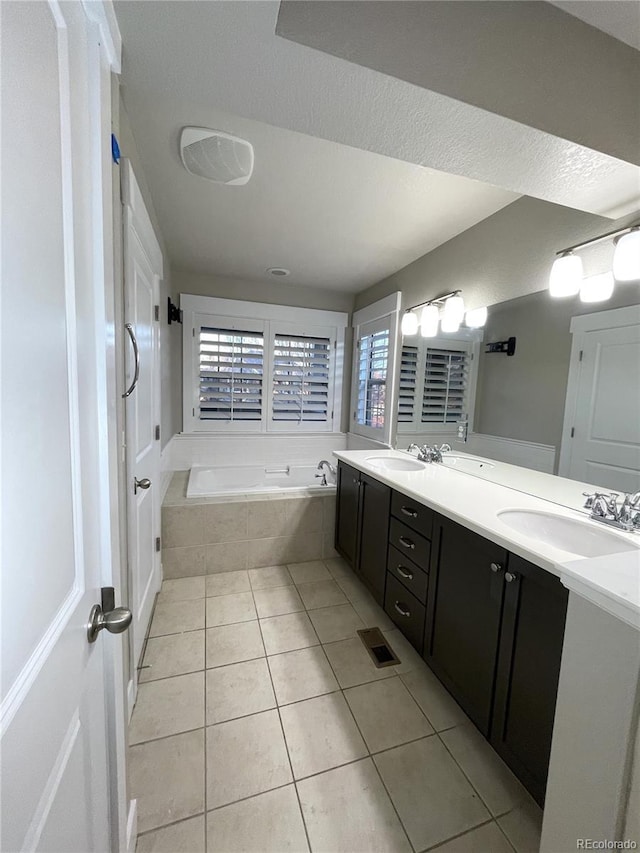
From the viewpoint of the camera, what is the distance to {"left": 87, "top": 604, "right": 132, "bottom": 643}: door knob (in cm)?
62

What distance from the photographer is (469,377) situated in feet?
6.73

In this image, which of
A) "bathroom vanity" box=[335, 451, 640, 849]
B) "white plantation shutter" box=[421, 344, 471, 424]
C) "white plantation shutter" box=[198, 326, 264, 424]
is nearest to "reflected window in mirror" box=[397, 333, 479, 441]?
"white plantation shutter" box=[421, 344, 471, 424]

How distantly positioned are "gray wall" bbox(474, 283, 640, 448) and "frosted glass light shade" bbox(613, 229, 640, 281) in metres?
0.08

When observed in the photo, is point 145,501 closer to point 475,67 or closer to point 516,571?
point 516,571

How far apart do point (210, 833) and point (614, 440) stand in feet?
6.53

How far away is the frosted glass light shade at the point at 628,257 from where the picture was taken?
4.08 ft

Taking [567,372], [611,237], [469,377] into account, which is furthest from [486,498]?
[611,237]

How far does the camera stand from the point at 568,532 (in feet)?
4.38

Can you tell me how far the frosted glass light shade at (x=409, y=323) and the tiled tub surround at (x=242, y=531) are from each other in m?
1.43

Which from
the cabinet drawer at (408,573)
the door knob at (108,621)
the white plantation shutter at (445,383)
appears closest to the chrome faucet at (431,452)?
the white plantation shutter at (445,383)

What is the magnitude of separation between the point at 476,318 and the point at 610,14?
1.21 meters

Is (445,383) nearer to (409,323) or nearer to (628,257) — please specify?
(409,323)

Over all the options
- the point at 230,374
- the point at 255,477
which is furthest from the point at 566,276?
the point at 255,477

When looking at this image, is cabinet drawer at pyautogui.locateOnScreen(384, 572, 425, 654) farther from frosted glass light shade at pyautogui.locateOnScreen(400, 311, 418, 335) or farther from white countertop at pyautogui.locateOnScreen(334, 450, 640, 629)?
frosted glass light shade at pyautogui.locateOnScreen(400, 311, 418, 335)
